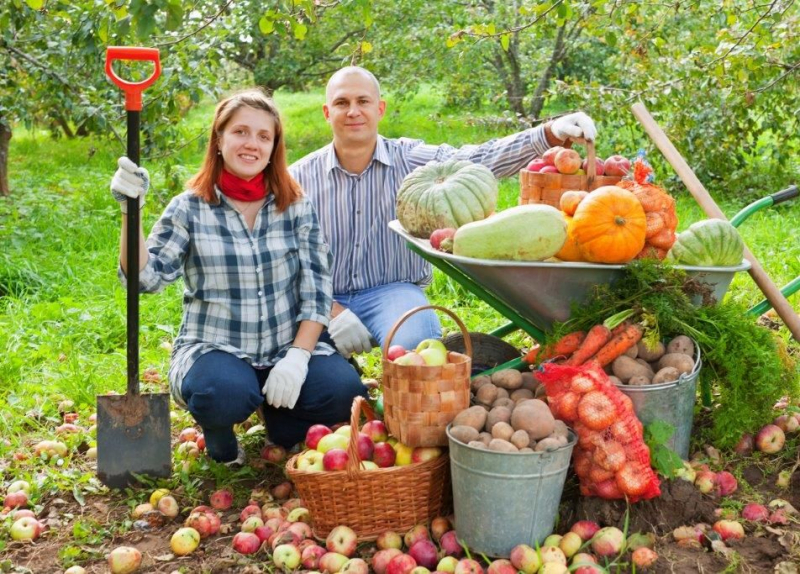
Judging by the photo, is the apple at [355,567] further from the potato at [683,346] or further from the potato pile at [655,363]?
the potato at [683,346]

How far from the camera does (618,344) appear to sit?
2795 mm

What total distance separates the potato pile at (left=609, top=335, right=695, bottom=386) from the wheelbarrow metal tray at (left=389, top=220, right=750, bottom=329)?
0.77 feet

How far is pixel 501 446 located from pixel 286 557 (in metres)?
0.72

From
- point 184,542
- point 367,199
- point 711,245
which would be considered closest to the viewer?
point 184,542

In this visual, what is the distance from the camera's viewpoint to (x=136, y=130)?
3014mm

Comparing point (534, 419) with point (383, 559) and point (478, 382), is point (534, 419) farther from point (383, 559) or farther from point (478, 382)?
point (383, 559)

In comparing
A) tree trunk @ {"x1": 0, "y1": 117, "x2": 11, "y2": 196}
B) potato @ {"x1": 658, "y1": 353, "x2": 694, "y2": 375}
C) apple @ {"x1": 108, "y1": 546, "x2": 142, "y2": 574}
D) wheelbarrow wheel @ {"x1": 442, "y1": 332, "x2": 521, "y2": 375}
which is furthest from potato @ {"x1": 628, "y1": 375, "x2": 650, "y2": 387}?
tree trunk @ {"x1": 0, "y1": 117, "x2": 11, "y2": 196}

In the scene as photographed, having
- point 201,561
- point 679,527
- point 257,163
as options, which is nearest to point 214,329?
point 257,163

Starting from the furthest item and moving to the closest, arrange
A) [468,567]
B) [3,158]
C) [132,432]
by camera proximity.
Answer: [3,158], [132,432], [468,567]

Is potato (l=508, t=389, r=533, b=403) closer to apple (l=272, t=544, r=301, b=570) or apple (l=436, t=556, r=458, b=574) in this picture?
apple (l=436, t=556, r=458, b=574)

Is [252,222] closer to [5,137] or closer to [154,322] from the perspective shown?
[154,322]

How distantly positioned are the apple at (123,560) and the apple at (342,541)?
1.89 feet

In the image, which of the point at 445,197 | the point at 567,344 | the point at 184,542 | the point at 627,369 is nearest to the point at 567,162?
the point at 445,197

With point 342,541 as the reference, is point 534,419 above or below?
above
